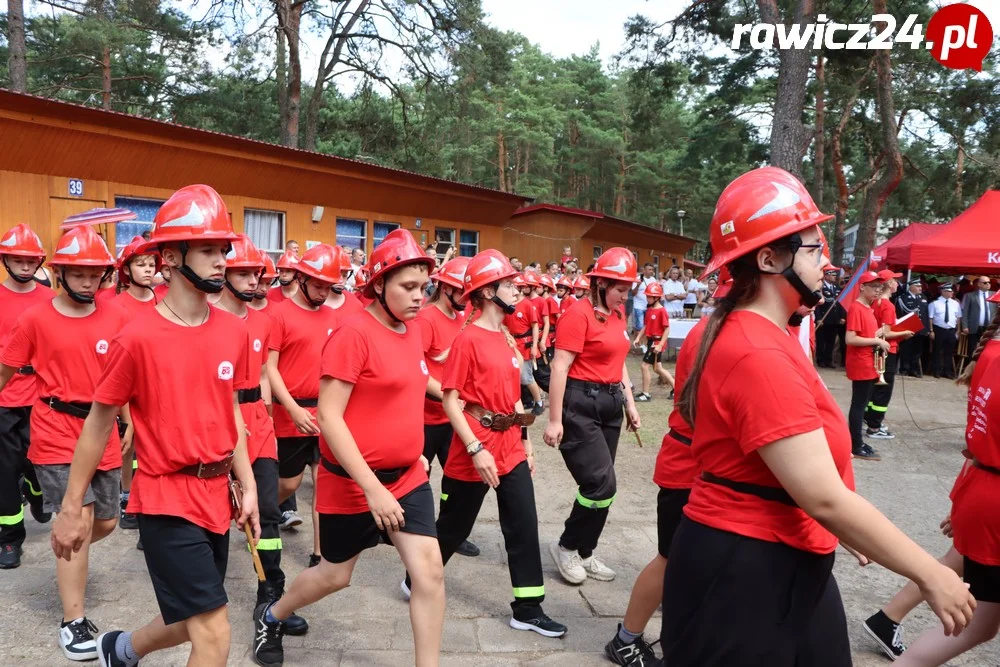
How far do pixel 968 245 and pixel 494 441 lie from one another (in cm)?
1633

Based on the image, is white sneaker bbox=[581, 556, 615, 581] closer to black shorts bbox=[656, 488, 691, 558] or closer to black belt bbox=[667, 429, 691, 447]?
black shorts bbox=[656, 488, 691, 558]

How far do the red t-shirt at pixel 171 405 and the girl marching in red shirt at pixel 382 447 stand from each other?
0.51 meters

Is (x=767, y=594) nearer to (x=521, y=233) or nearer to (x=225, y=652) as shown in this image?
(x=225, y=652)

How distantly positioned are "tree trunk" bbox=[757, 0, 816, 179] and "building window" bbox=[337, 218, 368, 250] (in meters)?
10.1

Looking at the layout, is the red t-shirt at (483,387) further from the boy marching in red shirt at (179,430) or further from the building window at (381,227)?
the building window at (381,227)

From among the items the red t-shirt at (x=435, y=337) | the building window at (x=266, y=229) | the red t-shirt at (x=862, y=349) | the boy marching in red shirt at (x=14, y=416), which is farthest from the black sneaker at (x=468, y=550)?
the building window at (x=266, y=229)

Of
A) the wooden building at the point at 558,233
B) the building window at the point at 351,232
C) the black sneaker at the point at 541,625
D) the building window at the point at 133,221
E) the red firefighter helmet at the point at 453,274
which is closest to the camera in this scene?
the black sneaker at the point at 541,625

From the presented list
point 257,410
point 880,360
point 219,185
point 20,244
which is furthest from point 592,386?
point 219,185

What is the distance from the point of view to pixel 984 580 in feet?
10.3

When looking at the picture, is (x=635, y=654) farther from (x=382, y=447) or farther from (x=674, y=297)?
(x=674, y=297)

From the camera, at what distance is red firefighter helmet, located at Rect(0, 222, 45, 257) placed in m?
5.50

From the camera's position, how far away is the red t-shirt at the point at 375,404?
11.3ft

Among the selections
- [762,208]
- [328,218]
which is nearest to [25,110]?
[328,218]

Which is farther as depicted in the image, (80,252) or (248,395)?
(248,395)
